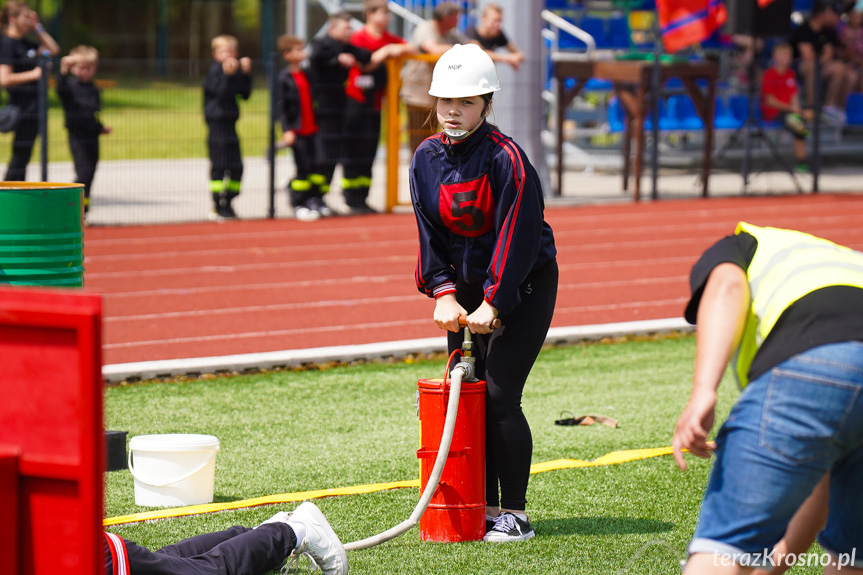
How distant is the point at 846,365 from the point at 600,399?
13.9ft

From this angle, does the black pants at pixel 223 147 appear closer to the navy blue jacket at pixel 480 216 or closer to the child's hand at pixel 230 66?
the child's hand at pixel 230 66

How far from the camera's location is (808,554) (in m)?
4.41

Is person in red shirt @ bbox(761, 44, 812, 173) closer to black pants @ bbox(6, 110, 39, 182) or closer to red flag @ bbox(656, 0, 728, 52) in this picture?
red flag @ bbox(656, 0, 728, 52)

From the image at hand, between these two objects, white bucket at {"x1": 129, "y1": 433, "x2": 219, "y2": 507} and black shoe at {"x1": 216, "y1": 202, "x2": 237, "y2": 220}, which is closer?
white bucket at {"x1": 129, "y1": 433, "x2": 219, "y2": 507}

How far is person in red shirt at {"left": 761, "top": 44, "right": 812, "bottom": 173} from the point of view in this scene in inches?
711

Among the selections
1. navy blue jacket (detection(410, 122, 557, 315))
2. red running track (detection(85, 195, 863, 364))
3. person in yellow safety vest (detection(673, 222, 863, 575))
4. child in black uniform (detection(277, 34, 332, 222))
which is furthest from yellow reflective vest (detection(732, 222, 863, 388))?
child in black uniform (detection(277, 34, 332, 222))

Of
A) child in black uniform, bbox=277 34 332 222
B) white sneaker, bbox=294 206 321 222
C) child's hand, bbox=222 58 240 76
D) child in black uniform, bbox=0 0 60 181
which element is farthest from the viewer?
white sneaker, bbox=294 206 321 222

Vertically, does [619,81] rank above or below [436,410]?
above

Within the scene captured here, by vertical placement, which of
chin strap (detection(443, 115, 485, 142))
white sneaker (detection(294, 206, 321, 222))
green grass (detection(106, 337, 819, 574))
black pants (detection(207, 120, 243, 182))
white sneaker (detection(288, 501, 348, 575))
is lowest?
green grass (detection(106, 337, 819, 574))

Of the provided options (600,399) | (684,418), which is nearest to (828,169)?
(600,399)

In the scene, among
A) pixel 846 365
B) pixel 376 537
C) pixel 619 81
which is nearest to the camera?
pixel 846 365

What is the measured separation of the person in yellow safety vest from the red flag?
51.3ft

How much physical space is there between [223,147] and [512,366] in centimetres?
953

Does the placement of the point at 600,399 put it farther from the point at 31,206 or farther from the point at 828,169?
the point at 828,169
